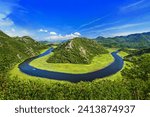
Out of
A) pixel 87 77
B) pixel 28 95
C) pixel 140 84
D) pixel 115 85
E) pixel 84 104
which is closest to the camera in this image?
pixel 84 104

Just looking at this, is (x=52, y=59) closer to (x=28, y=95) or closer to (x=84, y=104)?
(x=28, y=95)

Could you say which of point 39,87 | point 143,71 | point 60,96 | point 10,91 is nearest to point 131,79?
point 143,71

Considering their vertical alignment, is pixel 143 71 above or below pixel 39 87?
above

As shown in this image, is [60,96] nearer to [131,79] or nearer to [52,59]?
[131,79]

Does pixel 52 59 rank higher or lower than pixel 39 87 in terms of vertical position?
higher

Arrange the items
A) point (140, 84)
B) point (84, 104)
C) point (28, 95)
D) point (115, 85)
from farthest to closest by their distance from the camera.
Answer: point (115, 85) < point (28, 95) < point (140, 84) < point (84, 104)

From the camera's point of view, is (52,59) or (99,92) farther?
(52,59)

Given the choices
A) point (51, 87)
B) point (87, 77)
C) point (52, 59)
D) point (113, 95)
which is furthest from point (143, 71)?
point (52, 59)

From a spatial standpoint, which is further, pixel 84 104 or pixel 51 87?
pixel 51 87

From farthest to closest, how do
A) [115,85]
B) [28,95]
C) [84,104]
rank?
[115,85] → [28,95] → [84,104]
